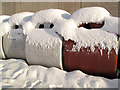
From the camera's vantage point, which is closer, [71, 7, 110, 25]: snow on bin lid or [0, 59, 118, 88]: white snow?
[0, 59, 118, 88]: white snow

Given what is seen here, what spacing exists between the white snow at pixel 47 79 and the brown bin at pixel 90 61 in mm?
80

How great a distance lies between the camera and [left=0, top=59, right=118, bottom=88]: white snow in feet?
3.45

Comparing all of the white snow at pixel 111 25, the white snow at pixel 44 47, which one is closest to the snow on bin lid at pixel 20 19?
the white snow at pixel 44 47

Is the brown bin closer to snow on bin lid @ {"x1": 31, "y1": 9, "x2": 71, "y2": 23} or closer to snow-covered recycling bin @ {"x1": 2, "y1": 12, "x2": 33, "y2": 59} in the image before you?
snow on bin lid @ {"x1": 31, "y1": 9, "x2": 71, "y2": 23}

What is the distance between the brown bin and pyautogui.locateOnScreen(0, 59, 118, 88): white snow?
0.26 ft

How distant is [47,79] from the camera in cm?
115

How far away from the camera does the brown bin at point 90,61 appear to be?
1.12 meters

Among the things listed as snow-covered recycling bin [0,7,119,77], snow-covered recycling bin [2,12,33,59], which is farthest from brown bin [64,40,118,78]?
snow-covered recycling bin [2,12,33,59]

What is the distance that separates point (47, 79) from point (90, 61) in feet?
1.64

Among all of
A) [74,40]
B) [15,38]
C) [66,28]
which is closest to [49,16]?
[66,28]

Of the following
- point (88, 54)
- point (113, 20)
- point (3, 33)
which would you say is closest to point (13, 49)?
point (3, 33)

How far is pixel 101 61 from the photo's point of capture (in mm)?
1144

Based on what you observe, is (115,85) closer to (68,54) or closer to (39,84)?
(68,54)

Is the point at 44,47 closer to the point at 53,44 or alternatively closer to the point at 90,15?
the point at 53,44
